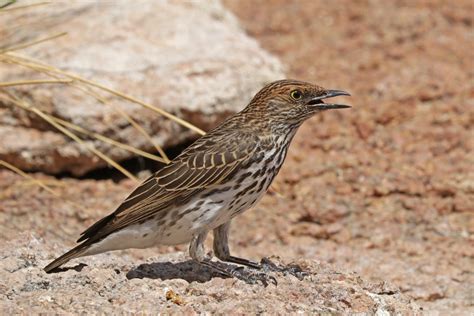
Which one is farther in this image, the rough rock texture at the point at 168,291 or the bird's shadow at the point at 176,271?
the bird's shadow at the point at 176,271

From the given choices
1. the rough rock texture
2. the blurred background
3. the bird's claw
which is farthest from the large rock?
the bird's claw

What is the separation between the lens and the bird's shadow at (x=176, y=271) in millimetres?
5828

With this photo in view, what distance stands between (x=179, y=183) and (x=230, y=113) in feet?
9.30

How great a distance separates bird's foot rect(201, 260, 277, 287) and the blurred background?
1.24 m

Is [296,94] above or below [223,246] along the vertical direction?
above

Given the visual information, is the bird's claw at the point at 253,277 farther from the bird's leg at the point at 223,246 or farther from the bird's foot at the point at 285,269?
the bird's leg at the point at 223,246

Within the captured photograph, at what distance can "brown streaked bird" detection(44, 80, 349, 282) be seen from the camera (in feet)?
18.8

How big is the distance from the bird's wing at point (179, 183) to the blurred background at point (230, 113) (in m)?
0.99

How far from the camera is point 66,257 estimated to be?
561 cm

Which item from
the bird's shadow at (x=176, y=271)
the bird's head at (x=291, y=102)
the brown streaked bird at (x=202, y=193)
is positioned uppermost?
the bird's head at (x=291, y=102)

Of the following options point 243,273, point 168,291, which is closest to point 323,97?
point 243,273

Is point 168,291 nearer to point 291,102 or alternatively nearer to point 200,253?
point 200,253

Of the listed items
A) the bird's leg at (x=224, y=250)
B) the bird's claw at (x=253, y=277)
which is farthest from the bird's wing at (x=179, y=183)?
the bird's claw at (x=253, y=277)

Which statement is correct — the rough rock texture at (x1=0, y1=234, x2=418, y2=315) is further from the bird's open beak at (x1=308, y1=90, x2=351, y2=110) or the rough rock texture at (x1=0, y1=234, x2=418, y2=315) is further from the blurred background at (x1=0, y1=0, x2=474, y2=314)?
the blurred background at (x1=0, y1=0, x2=474, y2=314)
